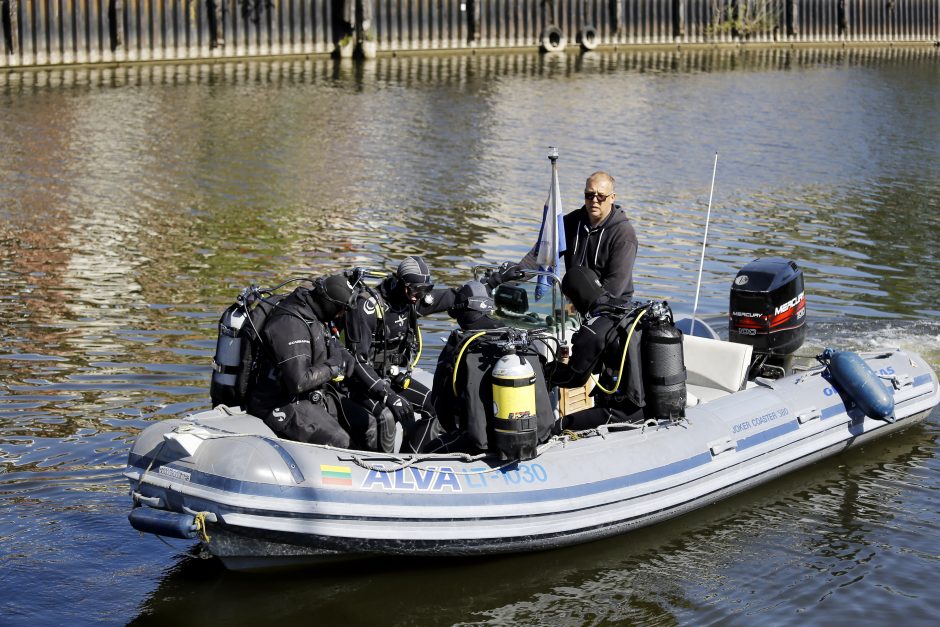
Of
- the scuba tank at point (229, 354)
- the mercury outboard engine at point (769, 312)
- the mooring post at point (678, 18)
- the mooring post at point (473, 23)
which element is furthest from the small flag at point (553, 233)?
the mooring post at point (678, 18)

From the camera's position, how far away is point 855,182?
17.4 meters

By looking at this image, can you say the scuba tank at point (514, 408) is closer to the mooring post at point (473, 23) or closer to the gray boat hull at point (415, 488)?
the gray boat hull at point (415, 488)

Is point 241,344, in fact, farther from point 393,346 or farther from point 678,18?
point 678,18

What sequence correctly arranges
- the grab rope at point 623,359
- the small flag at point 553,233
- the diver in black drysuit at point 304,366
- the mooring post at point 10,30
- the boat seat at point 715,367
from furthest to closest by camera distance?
the mooring post at point 10,30, the small flag at point 553,233, the boat seat at point 715,367, the grab rope at point 623,359, the diver in black drysuit at point 304,366

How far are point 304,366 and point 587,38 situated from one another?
2605cm

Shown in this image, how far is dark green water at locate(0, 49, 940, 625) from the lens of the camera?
6629 mm

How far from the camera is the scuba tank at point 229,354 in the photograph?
6.61 m

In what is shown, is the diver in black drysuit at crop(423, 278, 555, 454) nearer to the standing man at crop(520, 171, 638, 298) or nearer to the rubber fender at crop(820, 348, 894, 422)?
the standing man at crop(520, 171, 638, 298)

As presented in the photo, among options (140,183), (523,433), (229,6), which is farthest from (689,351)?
(229,6)

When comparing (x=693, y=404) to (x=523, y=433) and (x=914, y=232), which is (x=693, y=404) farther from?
(x=914, y=232)

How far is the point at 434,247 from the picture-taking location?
44.1ft

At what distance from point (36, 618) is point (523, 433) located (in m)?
2.62

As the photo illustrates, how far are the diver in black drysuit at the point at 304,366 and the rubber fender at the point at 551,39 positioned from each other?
80.7 feet

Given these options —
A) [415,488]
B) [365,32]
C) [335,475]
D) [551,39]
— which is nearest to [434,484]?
[415,488]
